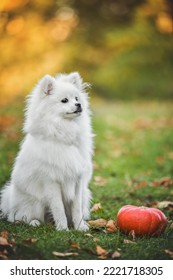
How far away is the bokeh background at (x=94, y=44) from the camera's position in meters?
12.2

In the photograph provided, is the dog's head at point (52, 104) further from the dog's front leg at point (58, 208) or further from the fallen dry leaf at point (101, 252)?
the fallen dry leaf at point (101, 252)

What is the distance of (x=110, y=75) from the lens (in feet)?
45.6

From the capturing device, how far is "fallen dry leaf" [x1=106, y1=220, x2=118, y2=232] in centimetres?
377

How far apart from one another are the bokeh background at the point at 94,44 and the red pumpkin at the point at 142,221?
812 cm

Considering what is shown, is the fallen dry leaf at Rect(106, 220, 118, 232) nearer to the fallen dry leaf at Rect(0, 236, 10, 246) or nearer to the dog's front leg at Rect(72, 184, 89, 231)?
the dog's front leg at Rect(72, 184, 89, 231)

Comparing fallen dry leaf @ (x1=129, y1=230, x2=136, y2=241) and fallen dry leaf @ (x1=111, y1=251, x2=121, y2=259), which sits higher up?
fallen dry leaf @ (x1=111, y1=251, x2=121, y2=259)

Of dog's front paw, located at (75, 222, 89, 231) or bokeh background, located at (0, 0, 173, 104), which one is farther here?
bokeh background, located at (0, 0, 173, 104)

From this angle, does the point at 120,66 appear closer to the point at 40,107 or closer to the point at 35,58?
the point at 35,58

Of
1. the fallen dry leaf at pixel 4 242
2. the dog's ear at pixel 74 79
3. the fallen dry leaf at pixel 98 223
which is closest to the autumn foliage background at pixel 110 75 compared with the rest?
the fallen dry leaf at pixel 98 223

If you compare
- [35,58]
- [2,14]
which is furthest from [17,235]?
[35,58]

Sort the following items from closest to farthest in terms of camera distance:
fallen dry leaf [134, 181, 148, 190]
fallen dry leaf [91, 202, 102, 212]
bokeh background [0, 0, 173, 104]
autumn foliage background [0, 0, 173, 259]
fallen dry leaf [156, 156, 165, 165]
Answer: fallen dry leaf [91, 202, 102, 212] → fallen dry leaf [134, 181, 148, 190] → autumn foliage background [0, 0, 173, 259] → fallen dry leaf [156, 156, 165, 165] → bokeh background [0, 0, 173, 104]

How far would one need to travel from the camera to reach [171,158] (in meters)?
7.16

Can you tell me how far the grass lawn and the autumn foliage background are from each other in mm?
18

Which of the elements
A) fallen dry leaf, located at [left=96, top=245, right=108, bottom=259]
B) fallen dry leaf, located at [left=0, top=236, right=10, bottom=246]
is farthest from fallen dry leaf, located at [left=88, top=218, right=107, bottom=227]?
fallen dry leaf, located at [left=0, top=236, right=10, bottom=246]
